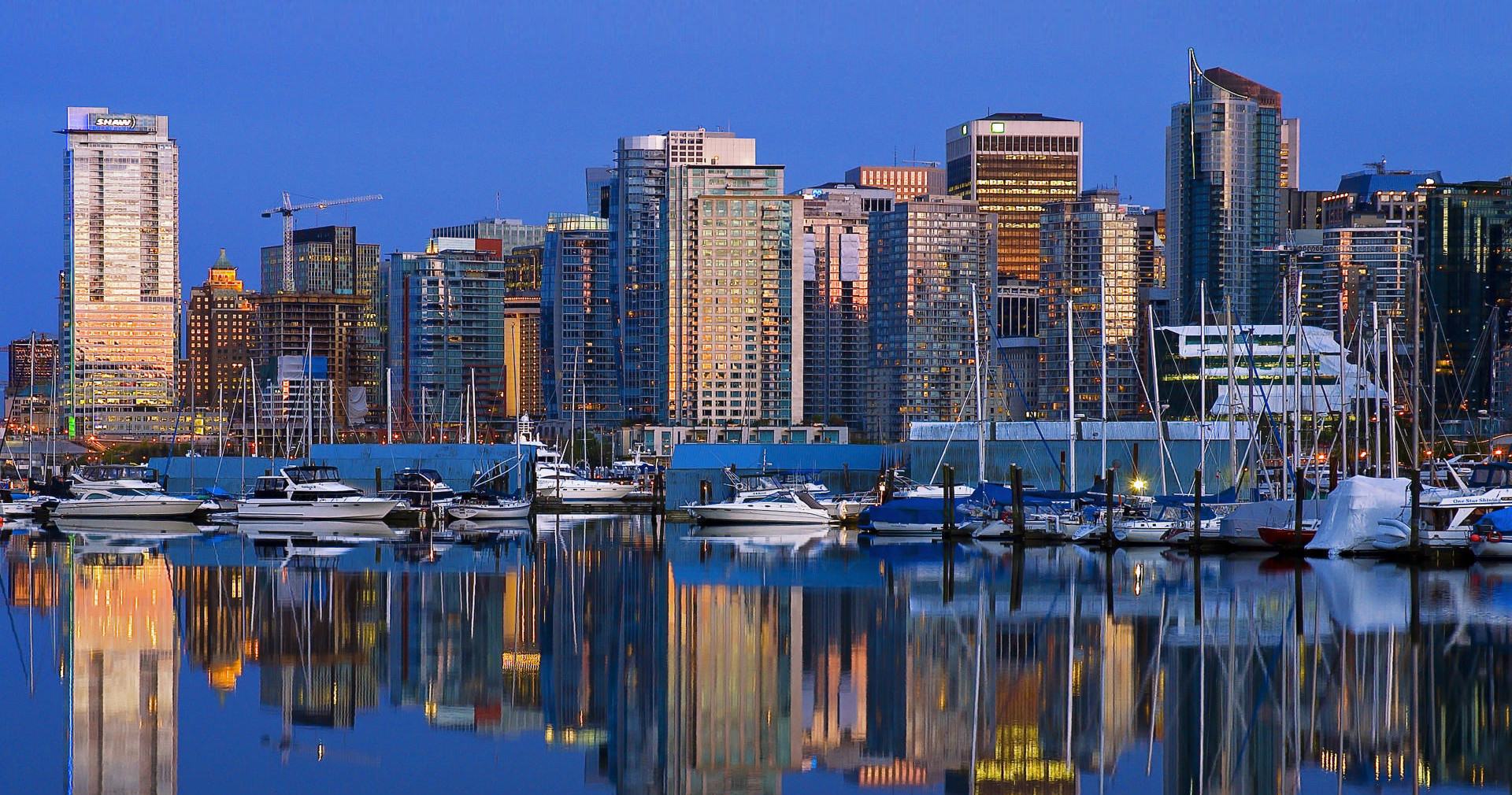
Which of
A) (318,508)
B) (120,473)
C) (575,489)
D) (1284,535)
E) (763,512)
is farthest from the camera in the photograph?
(120,473)

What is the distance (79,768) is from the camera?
72.4 ft

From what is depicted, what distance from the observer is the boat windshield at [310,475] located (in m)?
73.4

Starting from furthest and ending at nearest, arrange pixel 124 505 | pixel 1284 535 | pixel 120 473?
pixel 120 473 → pixel 124 505 → pixel 1284 535

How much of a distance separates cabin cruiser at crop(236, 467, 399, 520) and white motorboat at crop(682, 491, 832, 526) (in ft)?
39.7

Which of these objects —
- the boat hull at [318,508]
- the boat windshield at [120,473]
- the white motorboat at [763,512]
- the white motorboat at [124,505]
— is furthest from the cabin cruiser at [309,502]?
the boat windshield at [120,473]

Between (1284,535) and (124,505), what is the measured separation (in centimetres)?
4726

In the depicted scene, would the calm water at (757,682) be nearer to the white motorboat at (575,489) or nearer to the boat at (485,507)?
the boat at (485,507)

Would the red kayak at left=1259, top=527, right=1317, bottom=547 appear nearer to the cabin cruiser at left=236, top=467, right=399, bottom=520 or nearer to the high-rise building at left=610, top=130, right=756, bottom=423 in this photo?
the cabin cruiser at left=236, top=467, right=399, bottom=520

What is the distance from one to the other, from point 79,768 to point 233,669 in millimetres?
7427

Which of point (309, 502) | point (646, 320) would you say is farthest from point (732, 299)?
point (309, 502)

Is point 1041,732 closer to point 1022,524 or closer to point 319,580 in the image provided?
point 319,580

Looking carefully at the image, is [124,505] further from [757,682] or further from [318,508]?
[757,682]

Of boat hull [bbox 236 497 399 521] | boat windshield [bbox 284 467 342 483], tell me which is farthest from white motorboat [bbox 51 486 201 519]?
A: boat hull [bbox 236 497 399 521]

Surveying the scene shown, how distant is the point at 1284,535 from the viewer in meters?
53.5
